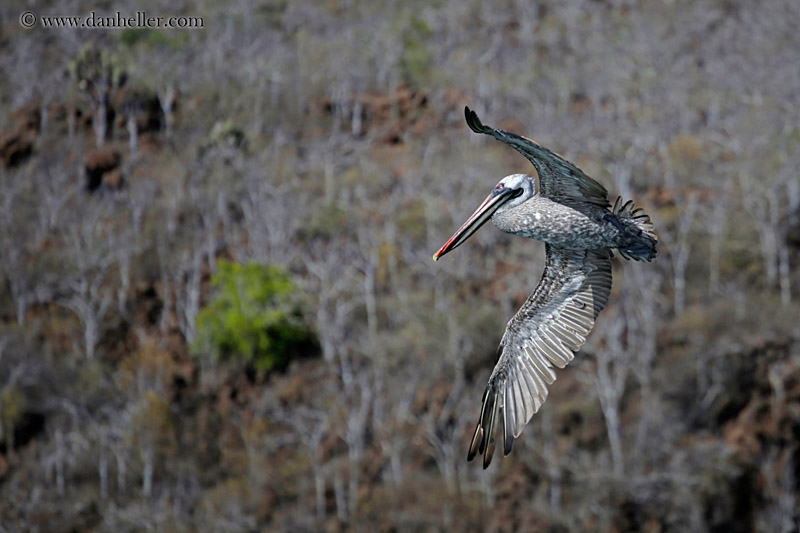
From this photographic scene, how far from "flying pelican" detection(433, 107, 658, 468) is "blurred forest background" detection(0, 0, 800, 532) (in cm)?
2413

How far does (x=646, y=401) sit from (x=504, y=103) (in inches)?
1002

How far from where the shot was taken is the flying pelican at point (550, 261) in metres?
8.10

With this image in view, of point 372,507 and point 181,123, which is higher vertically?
point 181,123

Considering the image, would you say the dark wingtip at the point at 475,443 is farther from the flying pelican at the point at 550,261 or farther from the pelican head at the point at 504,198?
the pelican head at the point at 504,198

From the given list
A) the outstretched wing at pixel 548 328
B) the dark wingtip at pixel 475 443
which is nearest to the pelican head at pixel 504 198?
the outstretched wing at pixel 548 328

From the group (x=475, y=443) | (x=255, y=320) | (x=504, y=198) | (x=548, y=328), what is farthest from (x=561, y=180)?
(x=255, y=320)

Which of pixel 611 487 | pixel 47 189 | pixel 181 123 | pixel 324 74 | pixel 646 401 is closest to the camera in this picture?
pixel 611 487

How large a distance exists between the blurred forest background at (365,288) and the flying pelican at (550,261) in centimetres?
2413

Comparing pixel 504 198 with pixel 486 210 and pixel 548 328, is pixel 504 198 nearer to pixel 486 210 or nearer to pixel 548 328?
pixel 486 210

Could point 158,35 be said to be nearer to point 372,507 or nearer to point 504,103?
point 504,103

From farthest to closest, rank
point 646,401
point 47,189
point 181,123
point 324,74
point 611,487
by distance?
1. point 324,74
2. point 181,123
3. point 47,189
4. point 646,401
5. point 611,487

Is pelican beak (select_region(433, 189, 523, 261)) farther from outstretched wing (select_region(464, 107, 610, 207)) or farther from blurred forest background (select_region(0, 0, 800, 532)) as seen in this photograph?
blurred forest background (select_region(0, 0, 800, 532))

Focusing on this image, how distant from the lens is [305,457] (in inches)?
1375

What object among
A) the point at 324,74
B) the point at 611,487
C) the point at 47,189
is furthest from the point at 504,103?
the point at 611,487
